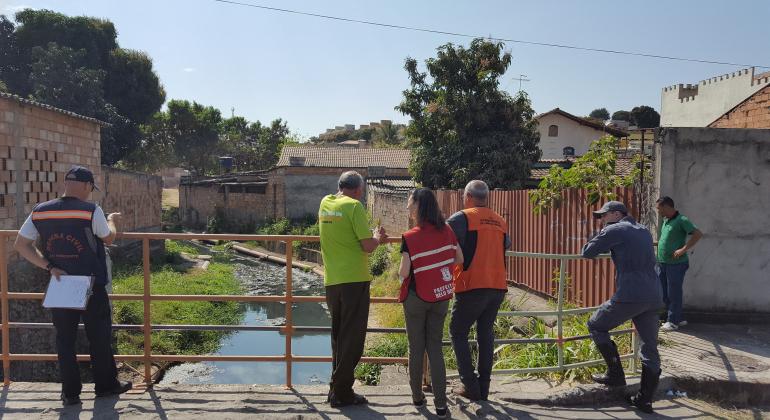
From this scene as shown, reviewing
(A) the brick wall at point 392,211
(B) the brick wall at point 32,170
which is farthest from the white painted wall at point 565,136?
(B) the brick wall at point 32,170

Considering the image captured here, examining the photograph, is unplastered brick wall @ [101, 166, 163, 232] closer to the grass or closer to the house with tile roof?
the grass

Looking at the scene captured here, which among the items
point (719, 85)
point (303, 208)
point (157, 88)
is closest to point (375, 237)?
point (719, 85)

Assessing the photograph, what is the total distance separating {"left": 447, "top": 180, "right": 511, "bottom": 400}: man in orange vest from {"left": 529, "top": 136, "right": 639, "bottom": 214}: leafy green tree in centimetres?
400

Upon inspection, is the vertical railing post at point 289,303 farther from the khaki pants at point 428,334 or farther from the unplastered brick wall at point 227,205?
the unplastered brick wall at point 227,205

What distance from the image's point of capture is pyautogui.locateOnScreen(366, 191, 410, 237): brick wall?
1963 cm

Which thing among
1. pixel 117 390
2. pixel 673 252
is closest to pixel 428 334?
pixel 117 390

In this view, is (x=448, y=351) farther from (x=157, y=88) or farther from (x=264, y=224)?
(x=157, y=88)

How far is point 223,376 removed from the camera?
1141cm

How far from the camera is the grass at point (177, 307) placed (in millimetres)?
12164

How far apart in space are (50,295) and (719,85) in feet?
88.1

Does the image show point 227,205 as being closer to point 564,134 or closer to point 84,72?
point 84,72

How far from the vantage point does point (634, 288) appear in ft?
13.5

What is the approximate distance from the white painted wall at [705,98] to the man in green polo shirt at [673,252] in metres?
18.0

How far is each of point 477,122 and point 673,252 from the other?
11.7 metres
